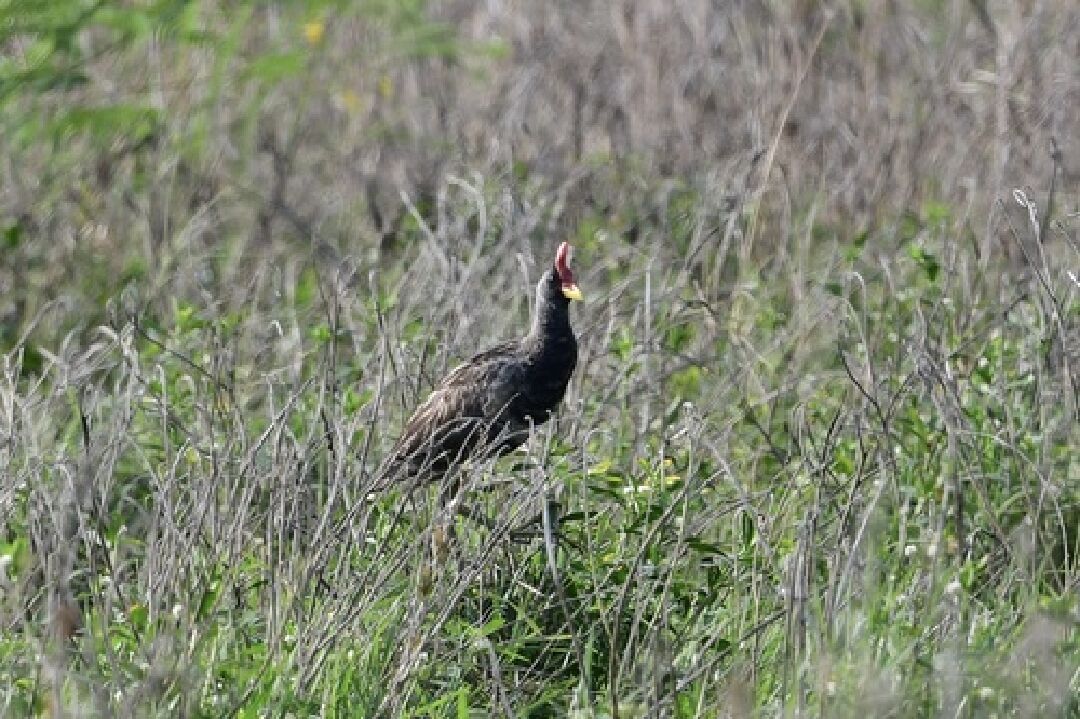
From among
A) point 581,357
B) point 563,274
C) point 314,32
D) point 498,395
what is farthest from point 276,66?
point 498,395

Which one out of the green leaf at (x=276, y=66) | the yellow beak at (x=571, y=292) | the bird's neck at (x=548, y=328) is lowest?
the green leaf at (x=276, y=66)

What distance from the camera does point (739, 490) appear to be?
4.62m

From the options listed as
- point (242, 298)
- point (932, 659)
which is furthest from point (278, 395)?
point (932, 659)

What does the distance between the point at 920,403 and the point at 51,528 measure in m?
2.68

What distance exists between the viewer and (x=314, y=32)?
965cm

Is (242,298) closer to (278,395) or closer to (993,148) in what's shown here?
(278,395)

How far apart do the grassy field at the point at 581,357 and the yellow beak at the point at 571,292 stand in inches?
12.6

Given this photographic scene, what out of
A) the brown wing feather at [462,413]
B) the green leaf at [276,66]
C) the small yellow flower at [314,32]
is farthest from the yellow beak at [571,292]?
the small yellow flower at [314,32]

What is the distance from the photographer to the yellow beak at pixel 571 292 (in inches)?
→ 222

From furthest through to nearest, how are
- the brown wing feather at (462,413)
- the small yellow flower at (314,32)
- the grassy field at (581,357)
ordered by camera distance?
the small yellow flower at (314,32) < the brown wing feather at (462,413) < the grassy field at (581,357)

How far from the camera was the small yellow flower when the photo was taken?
965cm

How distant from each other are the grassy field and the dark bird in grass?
0.11 m

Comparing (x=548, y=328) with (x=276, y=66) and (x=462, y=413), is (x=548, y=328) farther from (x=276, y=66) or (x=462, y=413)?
(x=276, y=66)

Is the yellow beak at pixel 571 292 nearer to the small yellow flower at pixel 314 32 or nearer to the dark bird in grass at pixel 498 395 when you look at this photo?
the dark bird in grass at pixel 498 395
